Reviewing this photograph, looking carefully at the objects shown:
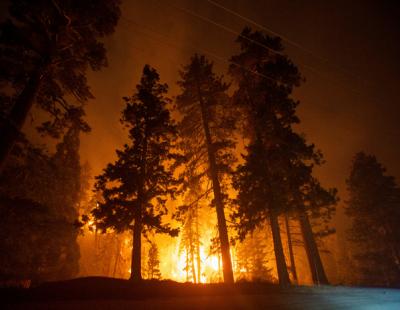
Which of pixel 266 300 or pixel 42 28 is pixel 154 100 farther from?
pixel 266 300

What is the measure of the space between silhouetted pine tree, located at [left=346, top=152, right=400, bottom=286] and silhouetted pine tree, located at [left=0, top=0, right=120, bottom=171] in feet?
109

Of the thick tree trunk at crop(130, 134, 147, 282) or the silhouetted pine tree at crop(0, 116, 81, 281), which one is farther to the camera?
the thick tree trunk at crop(130, 134, 147, 282)

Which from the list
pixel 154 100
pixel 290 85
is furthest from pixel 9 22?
pixel 290 85

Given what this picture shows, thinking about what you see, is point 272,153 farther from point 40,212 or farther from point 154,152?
point 40,212

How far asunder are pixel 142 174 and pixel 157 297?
344 inches

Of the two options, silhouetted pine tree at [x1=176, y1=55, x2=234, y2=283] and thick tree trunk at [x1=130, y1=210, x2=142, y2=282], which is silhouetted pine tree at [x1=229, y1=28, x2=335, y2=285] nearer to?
silhouetted pine tree at [x1=176, y1=55, x2=234, y2=283]

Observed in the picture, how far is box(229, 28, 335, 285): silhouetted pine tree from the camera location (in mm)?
14273

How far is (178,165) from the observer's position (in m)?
16.7

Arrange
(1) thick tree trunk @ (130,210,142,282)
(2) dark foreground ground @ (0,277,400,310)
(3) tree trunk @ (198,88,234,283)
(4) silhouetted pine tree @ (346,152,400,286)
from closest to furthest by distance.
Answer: (2) dark foreground ground @ (0,277,400,310) < (1) thick tree trunk @ (130,210,142,282) < (3) tree trunk @ (198,88,234,283) < (4) silhouetted pine tree @ (346,152,400,286)

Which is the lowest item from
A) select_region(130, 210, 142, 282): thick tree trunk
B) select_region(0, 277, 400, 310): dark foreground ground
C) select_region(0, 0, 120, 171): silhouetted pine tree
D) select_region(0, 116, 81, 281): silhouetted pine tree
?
select_region(0, 277, 400, 310): dark foreground ground

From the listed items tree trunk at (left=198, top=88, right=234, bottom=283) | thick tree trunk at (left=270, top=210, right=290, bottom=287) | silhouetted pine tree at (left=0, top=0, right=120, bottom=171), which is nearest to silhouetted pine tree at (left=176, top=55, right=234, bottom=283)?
tree trunk at (left=198, top=88, right=234, bottom=283)


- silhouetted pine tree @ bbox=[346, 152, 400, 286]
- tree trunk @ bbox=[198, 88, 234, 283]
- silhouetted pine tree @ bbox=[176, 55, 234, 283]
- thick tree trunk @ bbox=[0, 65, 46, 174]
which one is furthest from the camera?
silhouetted pine tree @ bbox=[346, 152, 400, 286]

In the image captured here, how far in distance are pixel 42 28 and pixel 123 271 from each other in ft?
177

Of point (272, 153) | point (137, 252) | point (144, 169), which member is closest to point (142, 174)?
point (144, 169)
